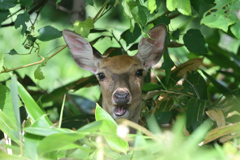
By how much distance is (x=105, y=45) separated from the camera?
629 centimetres

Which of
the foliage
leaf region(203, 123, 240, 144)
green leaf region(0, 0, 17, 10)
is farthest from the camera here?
green leaf region(0, 0, 17, 10)

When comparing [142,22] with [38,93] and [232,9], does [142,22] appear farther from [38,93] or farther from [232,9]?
[38,93]

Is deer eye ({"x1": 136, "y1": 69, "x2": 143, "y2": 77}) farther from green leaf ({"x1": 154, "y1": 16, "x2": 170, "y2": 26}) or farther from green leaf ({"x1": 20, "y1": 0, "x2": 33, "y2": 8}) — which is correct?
green leaf ({"x1": 20, "y1": 0, "x2": 33, "y2": 8})

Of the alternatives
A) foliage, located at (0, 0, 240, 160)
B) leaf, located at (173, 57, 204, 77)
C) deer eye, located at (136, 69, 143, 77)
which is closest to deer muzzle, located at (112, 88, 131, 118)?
→ foliage, located at (0, 0, 240, 160)

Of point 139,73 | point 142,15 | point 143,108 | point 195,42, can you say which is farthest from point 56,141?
point 143,108

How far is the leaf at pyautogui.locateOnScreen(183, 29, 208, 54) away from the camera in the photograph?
3.95m

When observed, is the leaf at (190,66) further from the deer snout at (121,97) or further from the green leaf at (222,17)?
the green leaf at (222,17)

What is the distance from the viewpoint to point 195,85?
14.5ft

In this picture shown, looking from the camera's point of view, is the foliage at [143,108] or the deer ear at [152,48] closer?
the foliage at [143,108]

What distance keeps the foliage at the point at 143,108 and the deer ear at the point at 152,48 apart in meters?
0.13

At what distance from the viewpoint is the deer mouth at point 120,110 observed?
383cm

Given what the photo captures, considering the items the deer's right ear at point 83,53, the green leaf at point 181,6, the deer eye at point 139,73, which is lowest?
the deer eye at point 139,73

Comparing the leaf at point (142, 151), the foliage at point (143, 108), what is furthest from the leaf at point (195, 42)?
the leaf at point (142, 151)

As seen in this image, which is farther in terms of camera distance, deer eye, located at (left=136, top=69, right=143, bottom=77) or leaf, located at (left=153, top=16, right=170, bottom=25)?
deer eye, located at (left=136, top=69, right=143, bottom=77)
